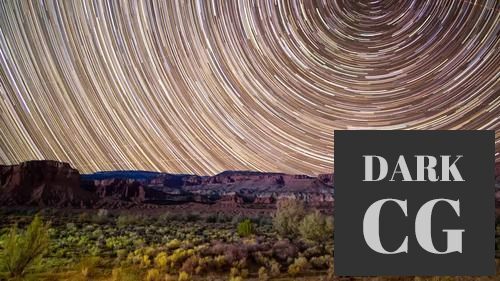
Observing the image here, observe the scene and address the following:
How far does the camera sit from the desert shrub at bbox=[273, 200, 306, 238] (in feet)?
9.77

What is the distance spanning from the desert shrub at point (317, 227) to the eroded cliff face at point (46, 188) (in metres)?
1.17

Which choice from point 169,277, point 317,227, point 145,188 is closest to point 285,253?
point 317,227

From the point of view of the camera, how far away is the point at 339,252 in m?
2.94

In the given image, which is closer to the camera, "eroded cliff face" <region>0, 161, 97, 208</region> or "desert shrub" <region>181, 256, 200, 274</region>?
"desert shrub" <region>181, 256, 200, 274</region>

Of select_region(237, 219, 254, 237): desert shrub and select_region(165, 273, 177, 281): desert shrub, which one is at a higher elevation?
select_region(237, 219, 254, 237): desert shrub

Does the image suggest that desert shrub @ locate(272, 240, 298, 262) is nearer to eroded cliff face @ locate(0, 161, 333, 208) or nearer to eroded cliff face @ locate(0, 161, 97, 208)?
eroded cliff face @ locate(0, 161, 333, 208)

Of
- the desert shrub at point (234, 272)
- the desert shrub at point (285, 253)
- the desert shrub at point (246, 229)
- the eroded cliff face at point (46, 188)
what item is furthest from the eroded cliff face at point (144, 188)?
the desert shrub at point (234, 272)

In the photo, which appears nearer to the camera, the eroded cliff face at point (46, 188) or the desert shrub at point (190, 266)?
the desert shrub at point (190, 266)

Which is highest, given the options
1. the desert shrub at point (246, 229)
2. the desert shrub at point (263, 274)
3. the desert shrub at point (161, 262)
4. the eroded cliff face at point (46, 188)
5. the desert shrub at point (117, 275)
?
the eroded cliff face at point (46, 188)

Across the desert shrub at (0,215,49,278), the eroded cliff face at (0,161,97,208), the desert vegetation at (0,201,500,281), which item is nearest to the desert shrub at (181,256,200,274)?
the desert vegetation at (0,201,500,281)

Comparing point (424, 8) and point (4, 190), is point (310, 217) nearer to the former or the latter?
point (424, 8)

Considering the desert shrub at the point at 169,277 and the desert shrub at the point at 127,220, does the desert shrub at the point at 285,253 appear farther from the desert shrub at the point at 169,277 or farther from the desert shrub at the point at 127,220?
the desert shrub at the point at 127,220

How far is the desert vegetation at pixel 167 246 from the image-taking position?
9.67 feet

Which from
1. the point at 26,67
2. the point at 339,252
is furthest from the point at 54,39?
the point at 339,252
